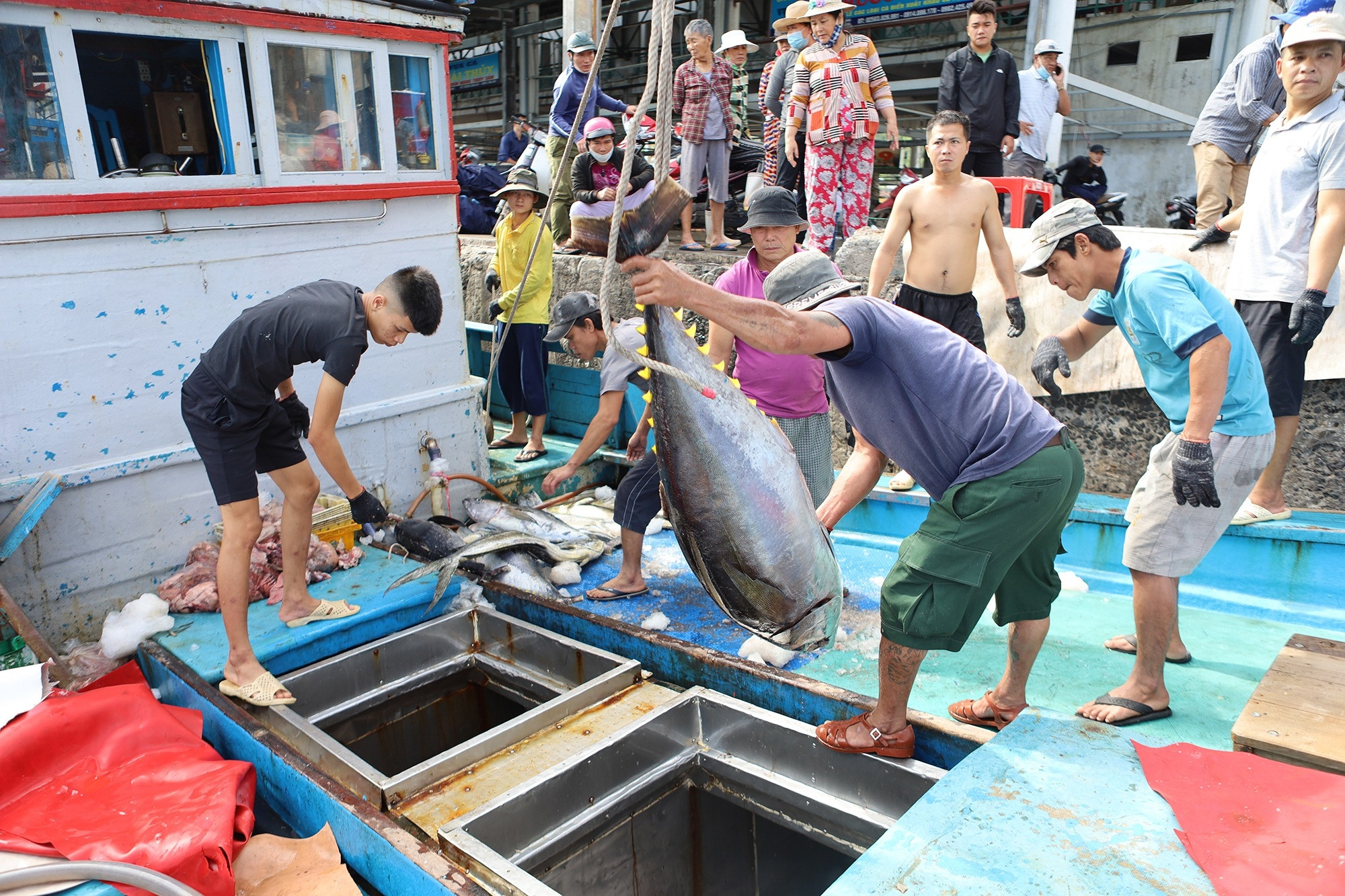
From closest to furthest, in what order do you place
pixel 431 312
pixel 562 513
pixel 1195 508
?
pixel 1195 508
pixel 431 312
pixel 562 513

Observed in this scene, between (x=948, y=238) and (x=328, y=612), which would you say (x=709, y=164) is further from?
(x=328, y=612)

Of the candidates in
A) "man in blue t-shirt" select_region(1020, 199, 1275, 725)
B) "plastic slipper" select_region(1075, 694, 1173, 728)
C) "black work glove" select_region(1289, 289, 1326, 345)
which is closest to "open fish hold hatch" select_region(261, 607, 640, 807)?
"plastic slipper" select_region(1075, 694, 1173, 728)

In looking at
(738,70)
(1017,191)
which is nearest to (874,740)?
(1017,191)

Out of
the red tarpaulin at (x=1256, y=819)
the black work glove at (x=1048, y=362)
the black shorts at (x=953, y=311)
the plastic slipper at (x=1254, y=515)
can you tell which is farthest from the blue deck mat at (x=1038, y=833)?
the black shorts at (x=953, y=311)

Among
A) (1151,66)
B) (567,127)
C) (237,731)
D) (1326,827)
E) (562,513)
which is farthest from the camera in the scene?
(1151,66)

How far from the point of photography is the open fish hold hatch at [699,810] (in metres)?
3.07

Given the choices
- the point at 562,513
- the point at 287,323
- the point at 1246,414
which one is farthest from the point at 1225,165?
the point at 287,323

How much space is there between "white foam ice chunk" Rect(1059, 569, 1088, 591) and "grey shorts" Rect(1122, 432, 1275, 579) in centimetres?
160

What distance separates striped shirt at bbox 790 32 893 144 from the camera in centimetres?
656

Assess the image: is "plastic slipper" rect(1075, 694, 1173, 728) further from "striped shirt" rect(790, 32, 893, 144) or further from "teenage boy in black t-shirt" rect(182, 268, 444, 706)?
"striped shirt" rect(790, 32, 893, 144)

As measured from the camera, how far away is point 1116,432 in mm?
5641

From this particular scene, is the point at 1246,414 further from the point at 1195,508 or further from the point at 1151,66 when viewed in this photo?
the point at 1151,66

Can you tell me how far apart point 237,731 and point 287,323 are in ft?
5.36

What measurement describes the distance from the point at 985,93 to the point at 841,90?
1.35 metres
